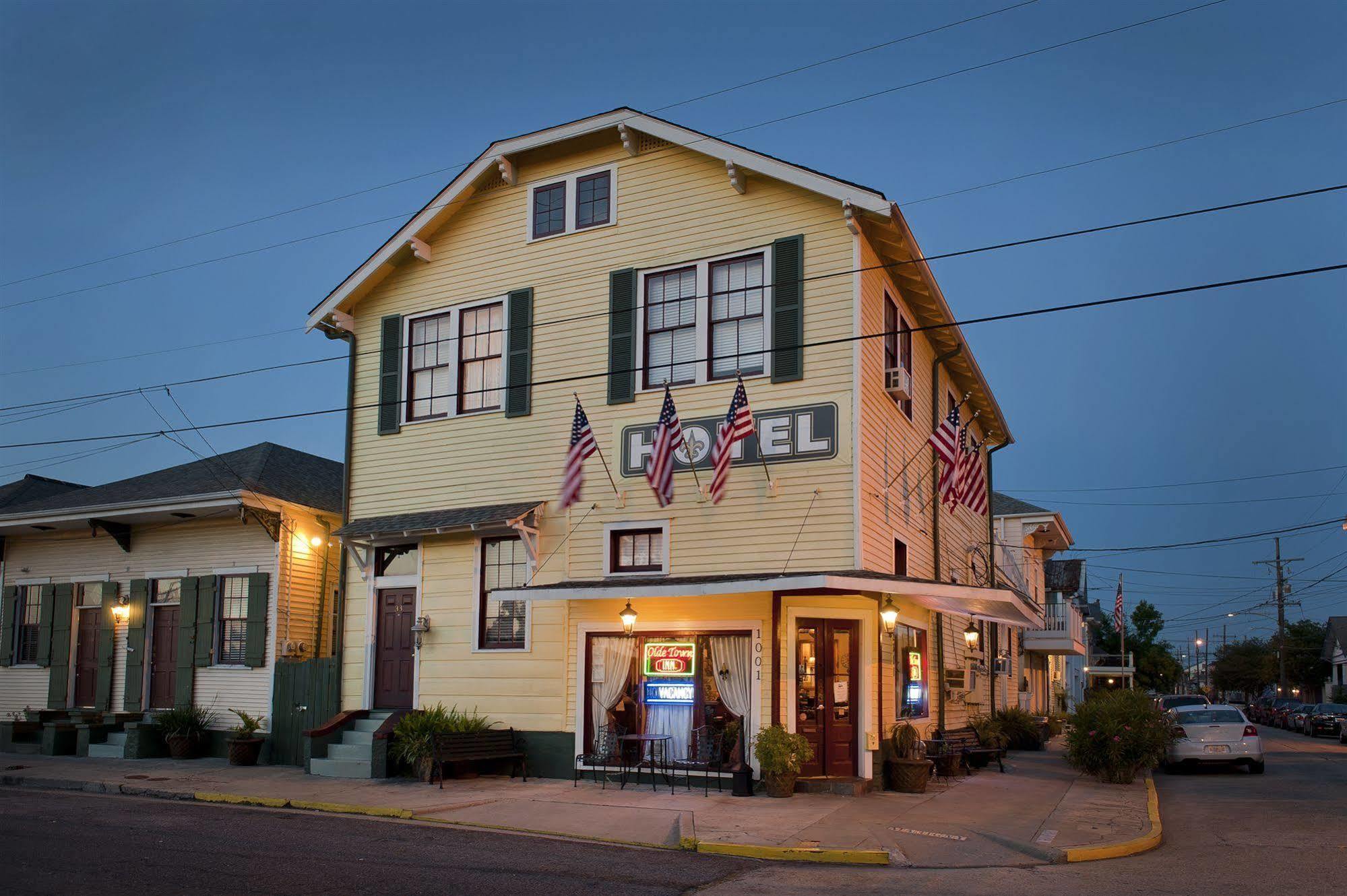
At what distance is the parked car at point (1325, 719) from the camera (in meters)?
41.5

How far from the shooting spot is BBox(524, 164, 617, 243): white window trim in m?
18.5

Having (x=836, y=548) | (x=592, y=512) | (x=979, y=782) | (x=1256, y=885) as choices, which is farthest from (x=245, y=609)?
(x=1256, y=885)

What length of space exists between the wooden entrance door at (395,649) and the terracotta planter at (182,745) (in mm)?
4105

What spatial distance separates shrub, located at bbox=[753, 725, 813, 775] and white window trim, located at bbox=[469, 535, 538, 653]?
4251 millimetres

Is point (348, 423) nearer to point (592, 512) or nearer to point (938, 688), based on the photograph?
point (592, 512)

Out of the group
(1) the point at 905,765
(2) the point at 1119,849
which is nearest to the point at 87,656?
(1) the point at 905,765

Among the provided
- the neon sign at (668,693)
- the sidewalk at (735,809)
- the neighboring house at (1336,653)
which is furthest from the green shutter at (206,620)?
the neighboring house at (1336,653)

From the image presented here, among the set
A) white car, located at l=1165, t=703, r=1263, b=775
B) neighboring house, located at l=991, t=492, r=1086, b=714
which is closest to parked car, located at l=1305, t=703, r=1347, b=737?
neighboring house, located at l=991, t=492, r=1086, b=714

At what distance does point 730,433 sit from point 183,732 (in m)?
12.1

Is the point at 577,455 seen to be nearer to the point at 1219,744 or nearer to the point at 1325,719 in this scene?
the point at 1219,744

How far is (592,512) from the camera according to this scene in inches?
697

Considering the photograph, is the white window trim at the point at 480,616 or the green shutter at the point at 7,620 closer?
the white window trim at the point at 480,616

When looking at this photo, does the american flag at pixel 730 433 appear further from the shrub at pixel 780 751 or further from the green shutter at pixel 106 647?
the green shutter at pixel 106 647

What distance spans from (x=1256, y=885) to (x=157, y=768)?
16525 millimetres
